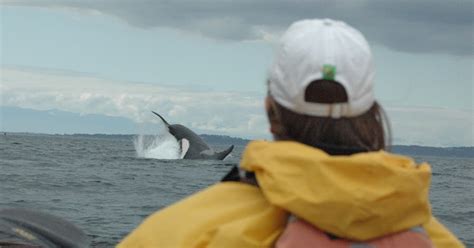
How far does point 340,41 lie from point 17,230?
5.00 metres

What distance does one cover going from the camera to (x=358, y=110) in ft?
9.24

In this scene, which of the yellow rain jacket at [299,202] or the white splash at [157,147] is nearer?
the yellow rain jacket at [299,202]

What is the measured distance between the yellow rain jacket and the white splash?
161 ft

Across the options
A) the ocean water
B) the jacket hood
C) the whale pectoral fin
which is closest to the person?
the jacket hood

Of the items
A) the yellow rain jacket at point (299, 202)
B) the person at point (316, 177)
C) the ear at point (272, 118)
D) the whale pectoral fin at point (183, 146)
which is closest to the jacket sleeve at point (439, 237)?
the person at point (316, 177)

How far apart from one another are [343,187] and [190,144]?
155 ft

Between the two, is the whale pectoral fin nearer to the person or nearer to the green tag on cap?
the person

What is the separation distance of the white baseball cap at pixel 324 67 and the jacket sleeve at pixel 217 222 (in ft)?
1.02

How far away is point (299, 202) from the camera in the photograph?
8.48 ft

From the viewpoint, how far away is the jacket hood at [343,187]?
256cm

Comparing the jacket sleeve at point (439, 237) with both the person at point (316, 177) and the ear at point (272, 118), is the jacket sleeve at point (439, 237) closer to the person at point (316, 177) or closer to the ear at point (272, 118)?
the person at point (316, 177)

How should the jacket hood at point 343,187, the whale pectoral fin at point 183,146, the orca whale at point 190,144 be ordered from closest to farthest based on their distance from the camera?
the jacket hood at point 343,187 → the orca whale at point 190,144 → the whale pectoral fin at point 183,146

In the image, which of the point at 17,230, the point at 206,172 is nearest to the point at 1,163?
the point at 206,172

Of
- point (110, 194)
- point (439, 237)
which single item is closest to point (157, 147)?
point (110, 194)
